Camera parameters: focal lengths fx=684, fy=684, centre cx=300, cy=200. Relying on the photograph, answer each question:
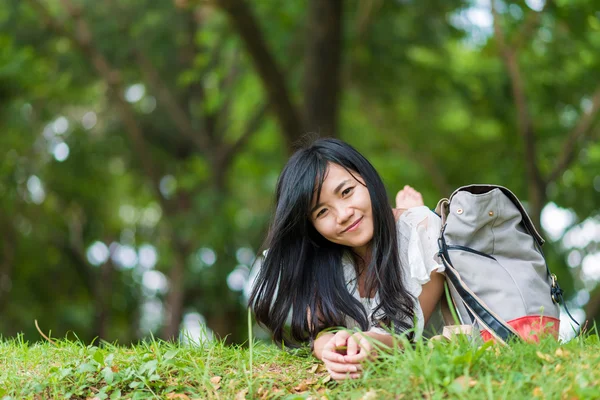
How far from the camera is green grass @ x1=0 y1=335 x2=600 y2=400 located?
7.34ft

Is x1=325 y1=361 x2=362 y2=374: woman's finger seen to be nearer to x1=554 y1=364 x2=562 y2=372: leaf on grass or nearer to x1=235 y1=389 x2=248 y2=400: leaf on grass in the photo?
x1=235 y1=389 x2=248 y2=400: leaf on grass

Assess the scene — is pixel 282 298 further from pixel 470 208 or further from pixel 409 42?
pixel 409 42

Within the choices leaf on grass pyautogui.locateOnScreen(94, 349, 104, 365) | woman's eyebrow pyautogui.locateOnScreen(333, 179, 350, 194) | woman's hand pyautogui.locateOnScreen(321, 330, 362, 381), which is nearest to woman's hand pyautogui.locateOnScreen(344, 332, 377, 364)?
woman's hand pyautogui.locateOnScreen(321, 330, 362, 381)

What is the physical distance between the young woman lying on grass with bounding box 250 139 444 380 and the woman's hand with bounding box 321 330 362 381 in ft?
0.77

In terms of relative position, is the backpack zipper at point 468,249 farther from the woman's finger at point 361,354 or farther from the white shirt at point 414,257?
the woman's finger at point 361,354

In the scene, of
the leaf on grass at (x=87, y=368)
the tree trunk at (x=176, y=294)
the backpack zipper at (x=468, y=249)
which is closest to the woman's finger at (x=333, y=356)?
the backpack zipper at (x=468, y=249)

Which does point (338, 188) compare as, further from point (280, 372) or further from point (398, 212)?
point (280, 372)

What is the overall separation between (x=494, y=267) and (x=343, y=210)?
0.70 meters

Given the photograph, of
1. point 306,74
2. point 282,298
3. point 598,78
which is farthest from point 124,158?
point 282,298

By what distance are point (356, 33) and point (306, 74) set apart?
5.00 feet

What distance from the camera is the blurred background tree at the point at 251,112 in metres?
8.17

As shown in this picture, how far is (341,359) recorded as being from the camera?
261 cm

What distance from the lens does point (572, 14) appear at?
7277 mm

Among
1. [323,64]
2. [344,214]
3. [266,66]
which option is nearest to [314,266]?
[344,214]
